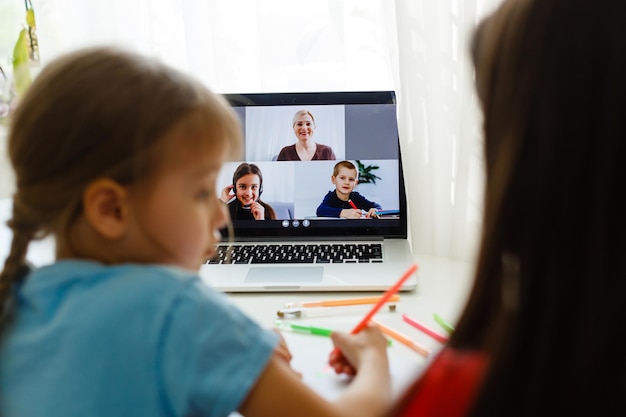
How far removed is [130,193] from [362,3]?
2.46 ft

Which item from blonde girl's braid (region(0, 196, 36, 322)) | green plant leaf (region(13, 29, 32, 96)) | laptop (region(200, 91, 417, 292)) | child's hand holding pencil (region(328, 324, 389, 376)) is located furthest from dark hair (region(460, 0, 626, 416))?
green plant leaf (region(13, 29, 32, 96))

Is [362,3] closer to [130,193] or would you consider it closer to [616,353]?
[130,193]

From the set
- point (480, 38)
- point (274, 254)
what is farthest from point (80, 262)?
point (274, 254)

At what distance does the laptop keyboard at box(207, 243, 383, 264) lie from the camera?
3.67 ft

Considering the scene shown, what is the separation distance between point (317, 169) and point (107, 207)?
0.63 m

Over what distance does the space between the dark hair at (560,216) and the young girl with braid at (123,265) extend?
0.70ft

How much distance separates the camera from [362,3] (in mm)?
1206

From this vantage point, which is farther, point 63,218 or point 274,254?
point 274,254

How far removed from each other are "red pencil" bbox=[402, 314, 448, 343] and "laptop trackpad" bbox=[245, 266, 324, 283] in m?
0.18

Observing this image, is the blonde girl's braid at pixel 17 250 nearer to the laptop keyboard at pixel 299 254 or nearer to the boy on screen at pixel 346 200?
the laptop keyboard at pixel 299 254

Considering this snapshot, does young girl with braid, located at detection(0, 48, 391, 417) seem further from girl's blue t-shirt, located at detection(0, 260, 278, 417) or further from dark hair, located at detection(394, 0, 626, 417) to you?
dark hair, located at detection(394, 0, 626, 417)

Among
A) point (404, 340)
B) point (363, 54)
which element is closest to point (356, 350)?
point (404, 340)

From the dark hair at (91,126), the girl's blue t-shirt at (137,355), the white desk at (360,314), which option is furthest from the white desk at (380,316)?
the dark hair at (91,126)

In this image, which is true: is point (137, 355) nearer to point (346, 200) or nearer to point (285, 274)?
point (285, 274)
